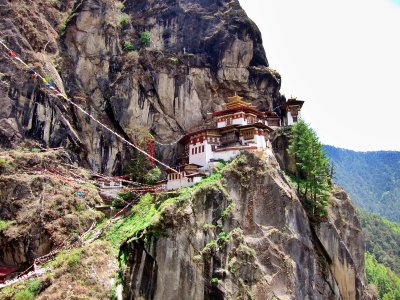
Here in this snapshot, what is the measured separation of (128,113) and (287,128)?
18.8 m

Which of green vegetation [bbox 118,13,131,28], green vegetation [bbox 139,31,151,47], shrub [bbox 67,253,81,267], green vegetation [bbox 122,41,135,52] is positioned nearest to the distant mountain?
green vegetation [bbox 139,31,151,47]

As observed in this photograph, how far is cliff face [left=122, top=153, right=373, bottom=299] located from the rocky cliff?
98mm

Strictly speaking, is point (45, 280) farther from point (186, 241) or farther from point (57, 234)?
point (186, 241)

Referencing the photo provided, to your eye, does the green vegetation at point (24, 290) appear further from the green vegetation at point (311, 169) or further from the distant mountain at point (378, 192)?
the distant mountain at point (378, 192)

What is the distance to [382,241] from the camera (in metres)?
118

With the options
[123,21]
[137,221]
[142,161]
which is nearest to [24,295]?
[137,221]

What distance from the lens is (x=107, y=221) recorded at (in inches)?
1586

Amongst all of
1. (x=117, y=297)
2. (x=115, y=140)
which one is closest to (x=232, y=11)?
(x=115, y=140)

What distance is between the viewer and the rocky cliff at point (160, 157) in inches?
1296

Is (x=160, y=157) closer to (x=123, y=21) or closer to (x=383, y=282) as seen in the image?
(x=123, y=21)

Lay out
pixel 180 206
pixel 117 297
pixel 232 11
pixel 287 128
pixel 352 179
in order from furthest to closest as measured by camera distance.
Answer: pixel 352 179
pixel 232 11
pixel 287 128
pixel 180 206
pixel 117 297

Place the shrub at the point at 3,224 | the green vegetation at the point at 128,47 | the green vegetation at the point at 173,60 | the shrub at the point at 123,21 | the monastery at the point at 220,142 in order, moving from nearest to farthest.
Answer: the shrub at the point at 3,224, the monastery at the point at 220,142, the green vegetation at the point at 173,60, the green vegetation at the point at 128,47, the shrub at the point at 123,21

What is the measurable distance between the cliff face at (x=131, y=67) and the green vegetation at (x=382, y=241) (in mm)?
A: 74125

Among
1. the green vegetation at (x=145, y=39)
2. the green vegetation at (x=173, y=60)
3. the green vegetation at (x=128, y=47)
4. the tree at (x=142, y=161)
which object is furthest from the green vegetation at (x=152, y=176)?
the green vegetation at (x=145, y=39)
